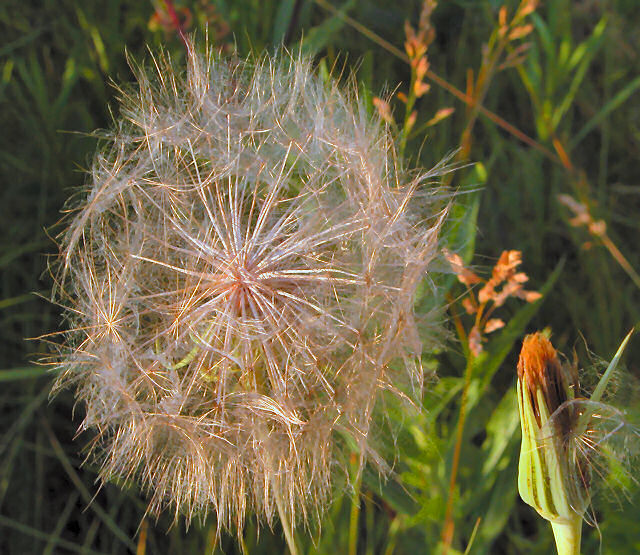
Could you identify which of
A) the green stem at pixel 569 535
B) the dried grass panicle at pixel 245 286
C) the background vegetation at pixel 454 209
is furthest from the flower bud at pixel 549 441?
the background vegetation at pixel 454 209

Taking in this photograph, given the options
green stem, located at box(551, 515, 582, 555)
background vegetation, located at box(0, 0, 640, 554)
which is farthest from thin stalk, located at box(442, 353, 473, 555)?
green stem, located at box(551, 515, 582, 555)

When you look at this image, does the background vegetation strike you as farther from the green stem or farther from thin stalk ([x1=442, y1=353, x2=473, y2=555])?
the green stem

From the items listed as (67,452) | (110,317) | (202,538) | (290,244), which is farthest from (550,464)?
(67,452)

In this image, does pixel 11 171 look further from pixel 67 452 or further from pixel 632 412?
pixel 632 412

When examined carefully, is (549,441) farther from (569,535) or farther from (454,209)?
(454,209)

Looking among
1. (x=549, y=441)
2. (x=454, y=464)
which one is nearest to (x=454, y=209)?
(x=454, y=464)

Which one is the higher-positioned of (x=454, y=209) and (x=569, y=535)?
(x=454, y=209)
